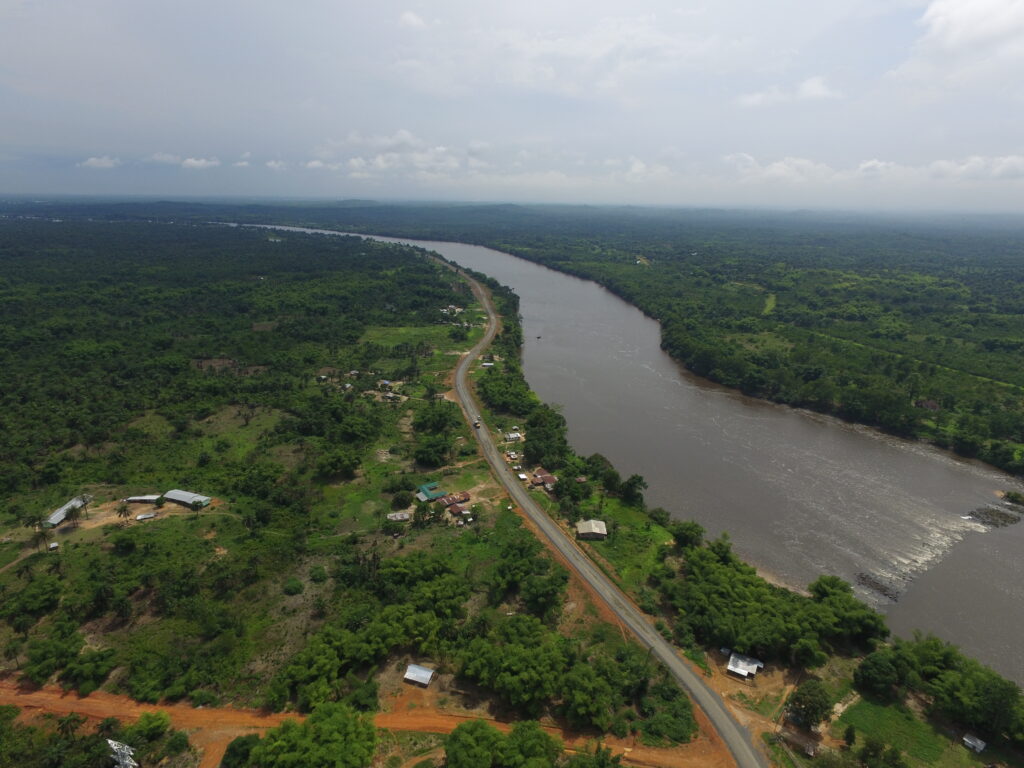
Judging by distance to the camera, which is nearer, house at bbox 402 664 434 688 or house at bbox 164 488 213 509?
house at bbox 402 664 434 688

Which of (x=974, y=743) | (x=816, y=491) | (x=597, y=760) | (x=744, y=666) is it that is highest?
(x=597, y=760)

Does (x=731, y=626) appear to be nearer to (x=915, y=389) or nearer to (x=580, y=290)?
(x=915, y=389)

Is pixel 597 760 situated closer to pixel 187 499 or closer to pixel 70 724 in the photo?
pixel 70 724

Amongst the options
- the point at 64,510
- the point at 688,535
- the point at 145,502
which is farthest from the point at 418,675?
the point at 64,510

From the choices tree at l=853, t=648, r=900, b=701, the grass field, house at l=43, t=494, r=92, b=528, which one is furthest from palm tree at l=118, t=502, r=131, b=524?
tree at l=853, t=648, r=900, b=701

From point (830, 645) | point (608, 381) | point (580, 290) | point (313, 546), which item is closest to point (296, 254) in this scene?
point (580, 290)

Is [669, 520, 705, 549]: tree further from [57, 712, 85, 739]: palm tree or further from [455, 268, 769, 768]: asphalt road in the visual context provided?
[57, 712, 85, 739]: palm tree

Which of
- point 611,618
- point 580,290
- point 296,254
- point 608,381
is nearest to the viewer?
point 611,618
